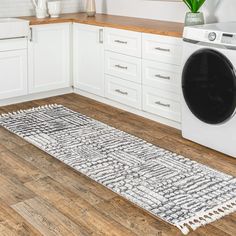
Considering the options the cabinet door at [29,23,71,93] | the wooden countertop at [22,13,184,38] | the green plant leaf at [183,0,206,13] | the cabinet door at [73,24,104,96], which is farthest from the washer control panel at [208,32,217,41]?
the cabinet door at [29,23,71,93]

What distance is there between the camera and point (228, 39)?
3.15 metres

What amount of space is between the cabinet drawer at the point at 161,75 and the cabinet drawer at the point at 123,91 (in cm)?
17

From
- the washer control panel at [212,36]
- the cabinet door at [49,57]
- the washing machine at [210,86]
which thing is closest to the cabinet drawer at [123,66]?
the cabinet door at [49,57]

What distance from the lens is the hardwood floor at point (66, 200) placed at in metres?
2.44

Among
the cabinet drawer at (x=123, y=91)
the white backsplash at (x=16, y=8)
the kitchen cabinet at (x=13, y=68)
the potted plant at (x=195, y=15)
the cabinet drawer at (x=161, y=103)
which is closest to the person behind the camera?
the potted plant at (x=195, y=15)

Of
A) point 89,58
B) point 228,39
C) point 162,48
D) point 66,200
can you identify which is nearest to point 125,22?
point 89,58

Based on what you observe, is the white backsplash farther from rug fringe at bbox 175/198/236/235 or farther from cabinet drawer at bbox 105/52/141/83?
rug fringe at bbox 175/198/236/235

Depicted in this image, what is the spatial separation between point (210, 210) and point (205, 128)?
1.01 metres

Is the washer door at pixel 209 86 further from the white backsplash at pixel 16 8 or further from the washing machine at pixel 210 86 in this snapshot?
the white backsplash at pixel 16 8

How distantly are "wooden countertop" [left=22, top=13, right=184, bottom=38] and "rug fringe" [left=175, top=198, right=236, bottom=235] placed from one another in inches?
61.3

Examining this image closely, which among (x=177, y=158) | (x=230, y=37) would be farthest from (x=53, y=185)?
(x=230, y=37)

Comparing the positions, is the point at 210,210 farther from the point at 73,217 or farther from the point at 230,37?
the point at 230,37

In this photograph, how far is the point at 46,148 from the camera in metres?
3.52

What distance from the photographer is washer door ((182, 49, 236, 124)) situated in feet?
10.5
